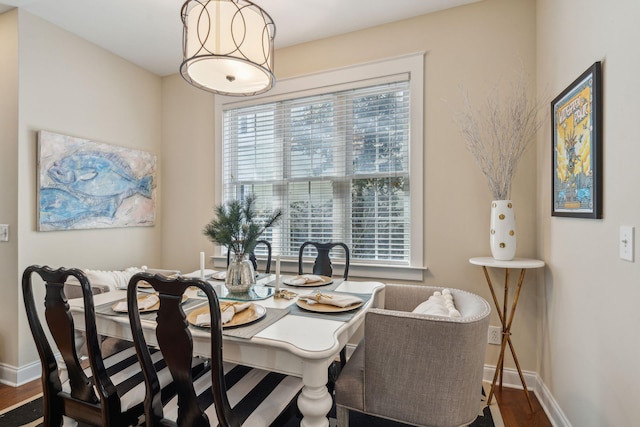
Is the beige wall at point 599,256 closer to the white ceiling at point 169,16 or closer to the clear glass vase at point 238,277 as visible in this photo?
the white ceiling at point 169,16

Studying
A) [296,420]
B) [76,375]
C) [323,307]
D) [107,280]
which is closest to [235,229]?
[323,307]

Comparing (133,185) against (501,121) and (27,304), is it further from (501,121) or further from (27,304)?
(501,121)

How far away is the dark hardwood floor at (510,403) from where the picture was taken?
77.0 inches

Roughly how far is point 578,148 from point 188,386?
208cm

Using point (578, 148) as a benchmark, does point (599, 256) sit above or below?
below

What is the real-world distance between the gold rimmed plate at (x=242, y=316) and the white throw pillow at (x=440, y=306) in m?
0.77

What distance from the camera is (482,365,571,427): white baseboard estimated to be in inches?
73.5

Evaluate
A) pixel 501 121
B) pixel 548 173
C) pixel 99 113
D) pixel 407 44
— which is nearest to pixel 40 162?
pixel 99 113

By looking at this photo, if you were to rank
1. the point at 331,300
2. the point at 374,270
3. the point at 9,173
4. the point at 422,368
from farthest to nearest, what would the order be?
the point at 374,270 < the point at 9,173 < the point at 331,300 < the point at 422,368

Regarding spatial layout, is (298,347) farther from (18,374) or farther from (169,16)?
(169,16)

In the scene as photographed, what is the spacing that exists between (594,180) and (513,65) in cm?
127

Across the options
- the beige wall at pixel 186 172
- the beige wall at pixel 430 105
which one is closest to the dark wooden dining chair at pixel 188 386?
the beige wall at pixel 430 105

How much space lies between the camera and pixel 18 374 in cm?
240

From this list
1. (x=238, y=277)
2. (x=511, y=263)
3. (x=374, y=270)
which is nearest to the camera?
(x=238, y=277)
